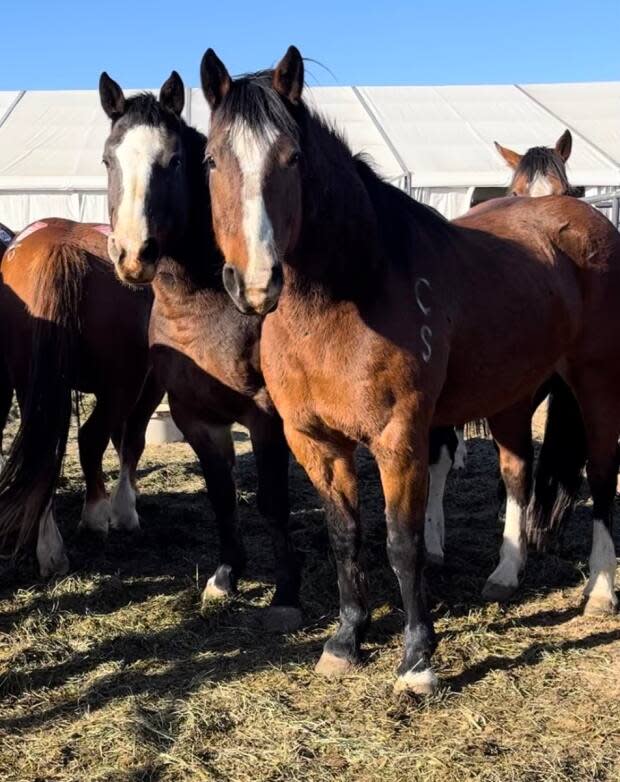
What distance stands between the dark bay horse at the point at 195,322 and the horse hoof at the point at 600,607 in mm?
1287

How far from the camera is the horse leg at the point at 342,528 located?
10.0ft

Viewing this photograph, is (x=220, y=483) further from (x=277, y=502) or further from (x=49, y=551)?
(x=49, y=551)

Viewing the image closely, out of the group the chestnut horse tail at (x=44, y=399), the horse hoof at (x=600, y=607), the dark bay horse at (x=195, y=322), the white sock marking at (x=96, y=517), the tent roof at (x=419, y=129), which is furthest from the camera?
the tent roof at (x=419, y=129)

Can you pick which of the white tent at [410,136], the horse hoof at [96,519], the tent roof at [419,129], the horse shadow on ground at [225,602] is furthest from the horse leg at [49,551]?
the tent roof at [419,129]

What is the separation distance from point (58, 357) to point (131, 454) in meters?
1.32

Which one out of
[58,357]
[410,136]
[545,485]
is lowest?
[545,485]

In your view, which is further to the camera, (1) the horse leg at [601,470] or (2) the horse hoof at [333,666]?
(1) the horse leg at [601,470]

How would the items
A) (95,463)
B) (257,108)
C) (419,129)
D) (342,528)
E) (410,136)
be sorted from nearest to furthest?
(257,108), (342,528), (95,463), (410,136), (419,129)

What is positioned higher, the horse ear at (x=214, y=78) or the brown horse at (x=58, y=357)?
the horse ear at (x=214, y=78)

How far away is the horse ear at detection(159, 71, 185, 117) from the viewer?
3518mm

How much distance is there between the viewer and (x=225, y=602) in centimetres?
376

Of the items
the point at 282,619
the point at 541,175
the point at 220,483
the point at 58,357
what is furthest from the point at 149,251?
the point at 541,175

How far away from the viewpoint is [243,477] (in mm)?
6086

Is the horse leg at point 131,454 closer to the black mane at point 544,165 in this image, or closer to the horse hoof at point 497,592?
the horse hoof at point 497,592
